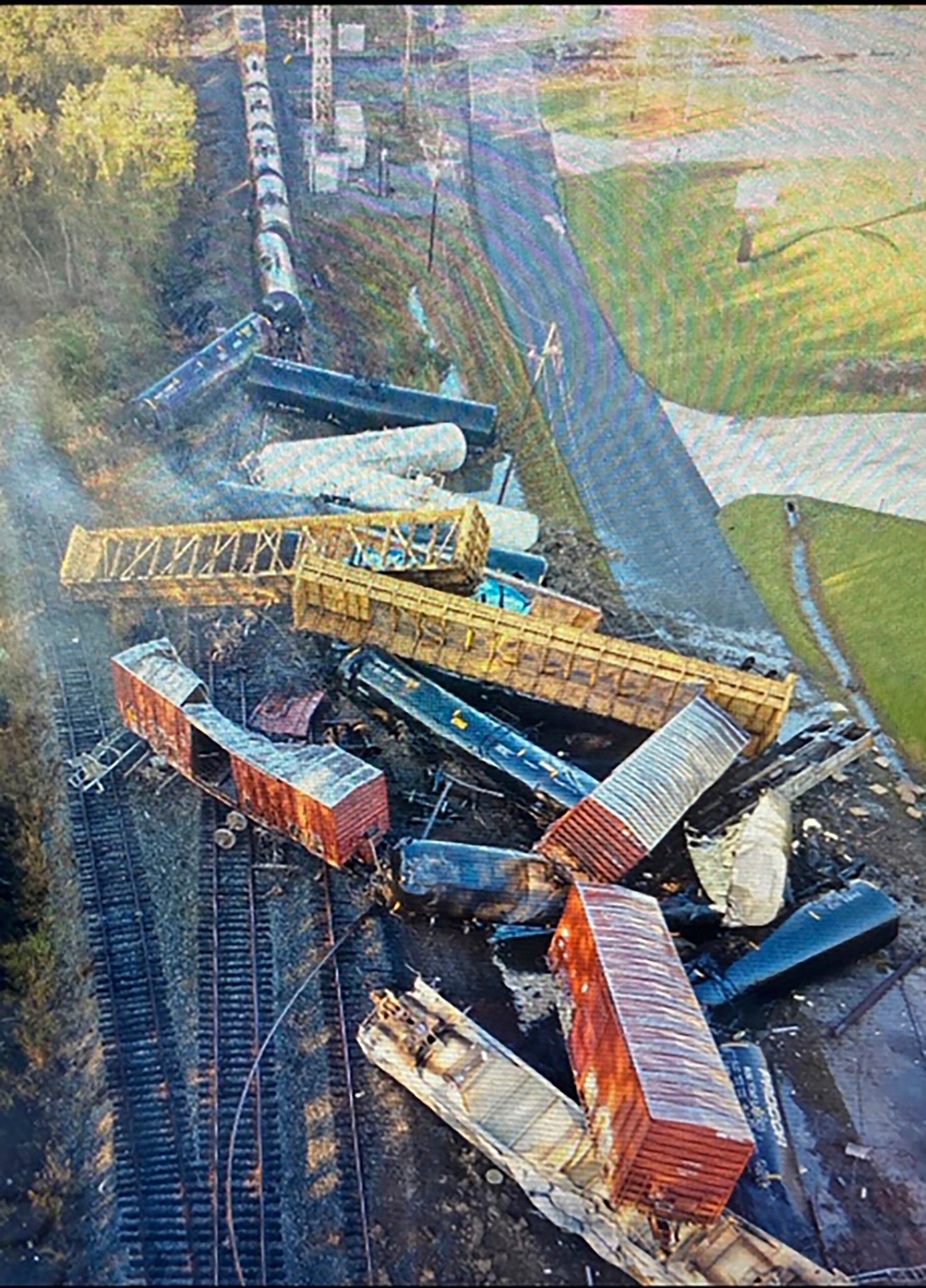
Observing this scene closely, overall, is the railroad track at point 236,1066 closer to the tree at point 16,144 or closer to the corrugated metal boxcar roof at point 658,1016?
the corrugated metal boxcar roof at point 658,1016

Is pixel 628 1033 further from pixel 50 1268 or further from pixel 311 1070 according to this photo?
pixel 50 1268

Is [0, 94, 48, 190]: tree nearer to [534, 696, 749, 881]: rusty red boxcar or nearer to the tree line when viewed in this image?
the tree line

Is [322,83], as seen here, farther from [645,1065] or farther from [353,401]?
[645,1065]

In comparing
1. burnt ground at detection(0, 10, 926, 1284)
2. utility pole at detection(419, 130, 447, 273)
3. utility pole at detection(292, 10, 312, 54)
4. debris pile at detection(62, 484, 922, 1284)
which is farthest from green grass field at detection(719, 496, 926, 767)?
utility pole at detection(292, 10, 312, 54)

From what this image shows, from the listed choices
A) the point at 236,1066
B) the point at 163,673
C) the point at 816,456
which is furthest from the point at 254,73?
the point at 236,1066

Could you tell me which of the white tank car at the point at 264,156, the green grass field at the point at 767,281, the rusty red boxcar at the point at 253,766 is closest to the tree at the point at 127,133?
the white tank car at the point at 264,156

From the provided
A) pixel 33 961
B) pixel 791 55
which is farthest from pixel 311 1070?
pixel 791 55
